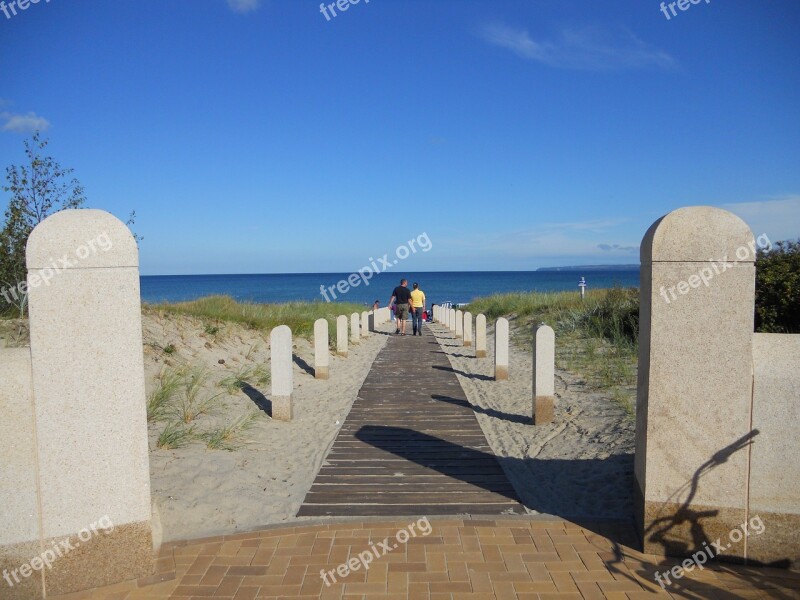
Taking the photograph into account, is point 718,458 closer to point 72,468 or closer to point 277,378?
point 72,468

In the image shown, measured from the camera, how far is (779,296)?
9.24 meters

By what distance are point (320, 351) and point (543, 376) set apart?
4882 mm

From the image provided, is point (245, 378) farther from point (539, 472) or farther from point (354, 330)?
point (354, 330)

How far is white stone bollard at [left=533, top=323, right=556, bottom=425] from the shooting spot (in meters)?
7.67

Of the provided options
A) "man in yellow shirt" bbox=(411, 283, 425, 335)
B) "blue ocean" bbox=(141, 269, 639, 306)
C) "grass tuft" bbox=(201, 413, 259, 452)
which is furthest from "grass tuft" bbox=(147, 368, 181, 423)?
"blue ocean" bbox=(141, 269, 639, 306)

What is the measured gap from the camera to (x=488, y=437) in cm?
727

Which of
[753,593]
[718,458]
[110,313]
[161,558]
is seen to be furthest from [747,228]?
[161,558]

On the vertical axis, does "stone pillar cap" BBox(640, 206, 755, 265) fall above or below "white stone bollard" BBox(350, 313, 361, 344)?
above

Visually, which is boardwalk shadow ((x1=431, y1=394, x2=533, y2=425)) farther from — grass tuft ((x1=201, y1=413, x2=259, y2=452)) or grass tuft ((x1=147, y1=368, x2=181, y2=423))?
grass tuft ((x1=147, y1=368, x2=181, y2=423))

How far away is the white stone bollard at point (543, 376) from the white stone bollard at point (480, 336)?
6.22 m

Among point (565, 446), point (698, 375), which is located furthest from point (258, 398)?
point (698, 375)

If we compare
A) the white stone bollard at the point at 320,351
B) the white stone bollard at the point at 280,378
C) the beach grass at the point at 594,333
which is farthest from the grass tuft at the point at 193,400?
the beach grass at the point at 594,333

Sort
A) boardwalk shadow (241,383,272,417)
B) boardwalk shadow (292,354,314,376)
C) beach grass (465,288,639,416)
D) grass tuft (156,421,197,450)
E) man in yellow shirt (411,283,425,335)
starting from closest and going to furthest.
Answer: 1. grass tuft (156,421,197,450)
2. boardwalk shadow (241,383,272,417)
3. beach grass (465,288,639,416)
4. boardwalk shadow (292,354,314,376)
5. man in yellow shirt (411,283,425,335)

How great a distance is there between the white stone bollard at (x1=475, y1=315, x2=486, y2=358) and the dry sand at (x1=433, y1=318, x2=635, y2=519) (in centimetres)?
328
